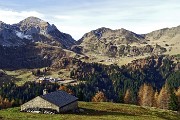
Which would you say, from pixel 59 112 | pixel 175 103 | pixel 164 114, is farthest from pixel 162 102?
pixel 59 112

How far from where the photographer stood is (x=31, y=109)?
9875cm

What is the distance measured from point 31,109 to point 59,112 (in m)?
8.52

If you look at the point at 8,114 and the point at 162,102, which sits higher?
the point at 8,114

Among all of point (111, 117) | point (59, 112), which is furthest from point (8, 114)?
point (111, 117)

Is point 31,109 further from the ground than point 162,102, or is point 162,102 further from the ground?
point 31,109

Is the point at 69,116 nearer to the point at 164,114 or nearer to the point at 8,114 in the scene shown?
the point at 8,114

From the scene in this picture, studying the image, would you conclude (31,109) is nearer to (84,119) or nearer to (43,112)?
(43,112)

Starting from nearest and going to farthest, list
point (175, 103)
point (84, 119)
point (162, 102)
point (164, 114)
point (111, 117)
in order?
point (84, 119) < point (111, 117) < point (164, 114) < point (175, 103) < point (162, 102)

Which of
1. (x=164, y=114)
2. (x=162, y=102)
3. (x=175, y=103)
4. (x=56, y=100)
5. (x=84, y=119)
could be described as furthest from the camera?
(x=162, y=102)

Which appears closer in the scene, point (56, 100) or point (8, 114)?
point (8, 114)

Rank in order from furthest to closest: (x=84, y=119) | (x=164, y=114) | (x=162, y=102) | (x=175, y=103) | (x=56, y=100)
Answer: (x=162, y=102) < (x=175, y=103) < (x=164, y=114) < (x=56, y=100) < (x=84, y=119)

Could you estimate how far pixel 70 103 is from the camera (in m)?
105

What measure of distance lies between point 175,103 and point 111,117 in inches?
2871

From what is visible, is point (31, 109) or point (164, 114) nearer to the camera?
point (31, 109)
